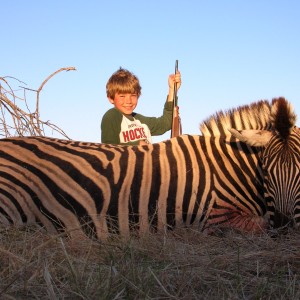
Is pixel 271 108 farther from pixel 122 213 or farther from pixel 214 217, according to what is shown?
pixel 122 213

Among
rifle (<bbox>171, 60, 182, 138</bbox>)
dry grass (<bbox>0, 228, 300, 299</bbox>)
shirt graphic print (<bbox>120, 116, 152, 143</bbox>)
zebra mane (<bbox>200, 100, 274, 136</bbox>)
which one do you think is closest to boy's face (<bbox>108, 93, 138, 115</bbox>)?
shirt graphic print (<bbox>120, 116, 152, 143</bbox>)

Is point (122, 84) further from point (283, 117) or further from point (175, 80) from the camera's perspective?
point (283, 117)

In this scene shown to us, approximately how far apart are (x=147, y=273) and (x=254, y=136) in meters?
2.02

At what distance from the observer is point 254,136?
3.97 m

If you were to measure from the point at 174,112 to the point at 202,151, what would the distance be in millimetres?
2296

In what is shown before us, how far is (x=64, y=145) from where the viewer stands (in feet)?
13.4

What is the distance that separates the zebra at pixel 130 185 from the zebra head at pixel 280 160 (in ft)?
0.67

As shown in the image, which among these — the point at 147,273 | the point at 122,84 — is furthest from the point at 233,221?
the point at 122,84

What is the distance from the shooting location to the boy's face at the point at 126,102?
6.18m

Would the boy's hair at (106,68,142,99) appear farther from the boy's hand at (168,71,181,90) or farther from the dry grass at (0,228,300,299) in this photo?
the dry grass at (0,228,300,299)

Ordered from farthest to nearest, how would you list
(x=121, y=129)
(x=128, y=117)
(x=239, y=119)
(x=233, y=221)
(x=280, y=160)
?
(x=128, y=117), (x=121, y=129), (x=239, y=119), (x=233, y=221), (x=280, y=160)

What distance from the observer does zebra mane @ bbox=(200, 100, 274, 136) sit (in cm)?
436

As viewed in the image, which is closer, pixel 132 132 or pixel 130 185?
pixel 130 185

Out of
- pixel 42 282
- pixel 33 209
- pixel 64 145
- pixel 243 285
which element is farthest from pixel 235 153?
pixel 42 282
